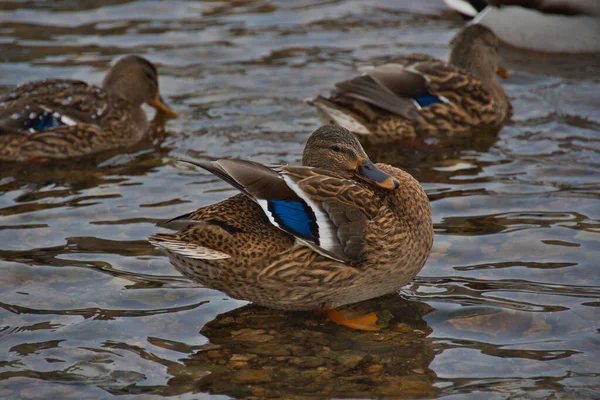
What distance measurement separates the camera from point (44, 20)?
42.8ft

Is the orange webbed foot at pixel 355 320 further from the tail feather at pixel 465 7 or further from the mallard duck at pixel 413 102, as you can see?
the tail feather at pixel 465 7

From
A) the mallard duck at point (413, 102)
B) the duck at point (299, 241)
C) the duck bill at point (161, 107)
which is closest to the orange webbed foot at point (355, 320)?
the duck at point (299, 241)

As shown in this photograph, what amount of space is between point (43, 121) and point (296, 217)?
14.1ft

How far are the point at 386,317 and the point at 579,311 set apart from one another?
1107 mm

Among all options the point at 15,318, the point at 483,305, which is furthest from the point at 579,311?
the point at 15,318

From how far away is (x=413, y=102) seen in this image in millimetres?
9172

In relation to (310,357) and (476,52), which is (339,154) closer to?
(310,357)

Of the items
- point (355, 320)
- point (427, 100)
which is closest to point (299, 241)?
point (355, 320)

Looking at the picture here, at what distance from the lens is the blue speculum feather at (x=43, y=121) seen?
28.6 ft

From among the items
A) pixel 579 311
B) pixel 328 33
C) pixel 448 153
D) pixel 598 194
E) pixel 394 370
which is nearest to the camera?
pixel 394 370

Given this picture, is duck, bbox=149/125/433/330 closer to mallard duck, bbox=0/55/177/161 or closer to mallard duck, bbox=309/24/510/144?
mallard duck, bbox=309/24/510/144

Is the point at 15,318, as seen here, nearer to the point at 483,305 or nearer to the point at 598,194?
the point at 483,305

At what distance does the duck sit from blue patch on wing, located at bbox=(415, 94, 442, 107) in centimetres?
374

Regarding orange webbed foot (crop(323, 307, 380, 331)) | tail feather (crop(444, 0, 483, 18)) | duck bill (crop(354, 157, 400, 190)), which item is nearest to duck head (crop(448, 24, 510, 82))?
tail feather (crop(444, 0, 483, 18))
